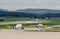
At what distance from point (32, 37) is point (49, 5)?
0.40 m

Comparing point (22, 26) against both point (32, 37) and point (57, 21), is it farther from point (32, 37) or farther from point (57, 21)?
point (57, 21)

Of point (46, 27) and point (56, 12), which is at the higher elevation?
point (56, 12)

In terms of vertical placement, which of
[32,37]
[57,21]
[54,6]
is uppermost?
[54,6]

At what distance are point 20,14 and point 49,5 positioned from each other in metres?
0.34

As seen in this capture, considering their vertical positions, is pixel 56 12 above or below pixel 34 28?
above

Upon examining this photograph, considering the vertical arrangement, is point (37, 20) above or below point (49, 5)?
below

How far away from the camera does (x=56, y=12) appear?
230 centimetres

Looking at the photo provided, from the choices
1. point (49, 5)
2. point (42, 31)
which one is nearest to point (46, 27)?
point (42, 31)

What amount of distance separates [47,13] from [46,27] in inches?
6.2

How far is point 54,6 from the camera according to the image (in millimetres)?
2307

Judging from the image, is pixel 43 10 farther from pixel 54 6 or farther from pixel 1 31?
pixel 1 31

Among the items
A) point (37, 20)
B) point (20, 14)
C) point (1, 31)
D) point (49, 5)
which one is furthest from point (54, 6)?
point (1, 31)

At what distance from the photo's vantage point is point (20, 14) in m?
2.32

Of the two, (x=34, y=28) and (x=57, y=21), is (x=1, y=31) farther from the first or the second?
(x=57, y=21)
